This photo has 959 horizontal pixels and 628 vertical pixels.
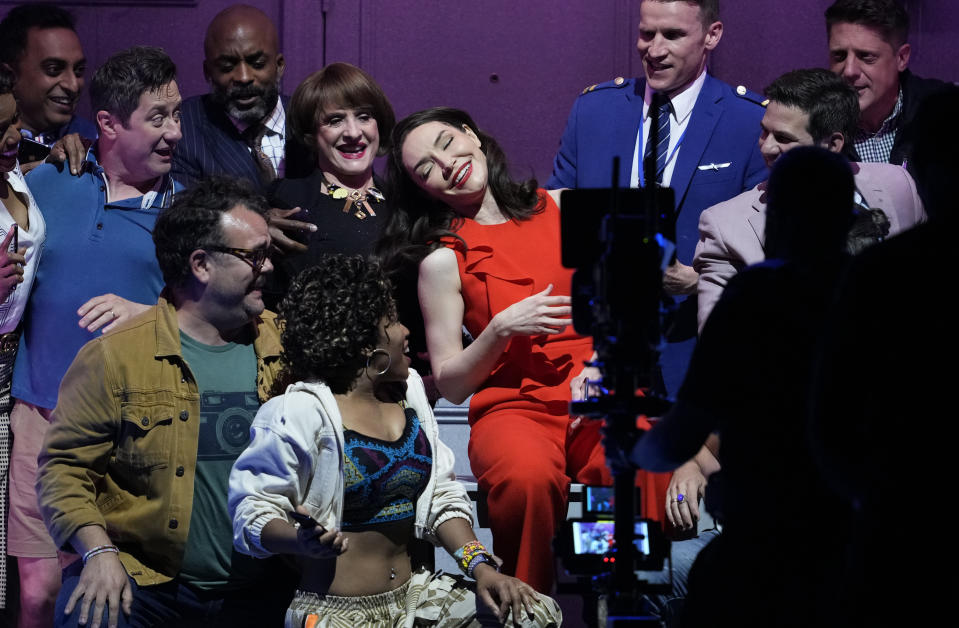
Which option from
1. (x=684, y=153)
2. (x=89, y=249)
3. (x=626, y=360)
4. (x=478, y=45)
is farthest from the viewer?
(x=478, y=45)

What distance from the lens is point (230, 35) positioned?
443 centimetres

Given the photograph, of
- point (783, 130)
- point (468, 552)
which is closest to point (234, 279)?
point (468, 552)

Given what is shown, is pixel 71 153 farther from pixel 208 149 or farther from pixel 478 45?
pixel 478 45

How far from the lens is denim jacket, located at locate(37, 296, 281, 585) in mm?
3008

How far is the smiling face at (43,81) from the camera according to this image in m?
4.39

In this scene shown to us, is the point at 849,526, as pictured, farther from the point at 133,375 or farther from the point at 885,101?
the point at 885,101

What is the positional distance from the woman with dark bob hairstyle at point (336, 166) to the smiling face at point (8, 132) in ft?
2.69

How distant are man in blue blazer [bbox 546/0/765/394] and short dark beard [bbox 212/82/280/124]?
3.68 feet

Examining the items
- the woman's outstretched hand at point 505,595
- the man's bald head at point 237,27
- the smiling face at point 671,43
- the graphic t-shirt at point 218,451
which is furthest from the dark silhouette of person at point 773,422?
the man's bald head at point 237,27

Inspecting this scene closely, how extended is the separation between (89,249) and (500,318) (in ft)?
4.75

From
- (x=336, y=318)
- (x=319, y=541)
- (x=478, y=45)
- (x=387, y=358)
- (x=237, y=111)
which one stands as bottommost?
(x=319, y=541)

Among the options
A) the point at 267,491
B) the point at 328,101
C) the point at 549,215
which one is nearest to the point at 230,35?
the point at 328,101

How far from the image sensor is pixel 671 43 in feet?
13.7

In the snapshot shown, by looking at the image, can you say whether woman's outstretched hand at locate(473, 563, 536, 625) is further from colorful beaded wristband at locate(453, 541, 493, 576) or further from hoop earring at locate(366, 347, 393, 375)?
hoop earring at locate(366, 347, 393, 375)
